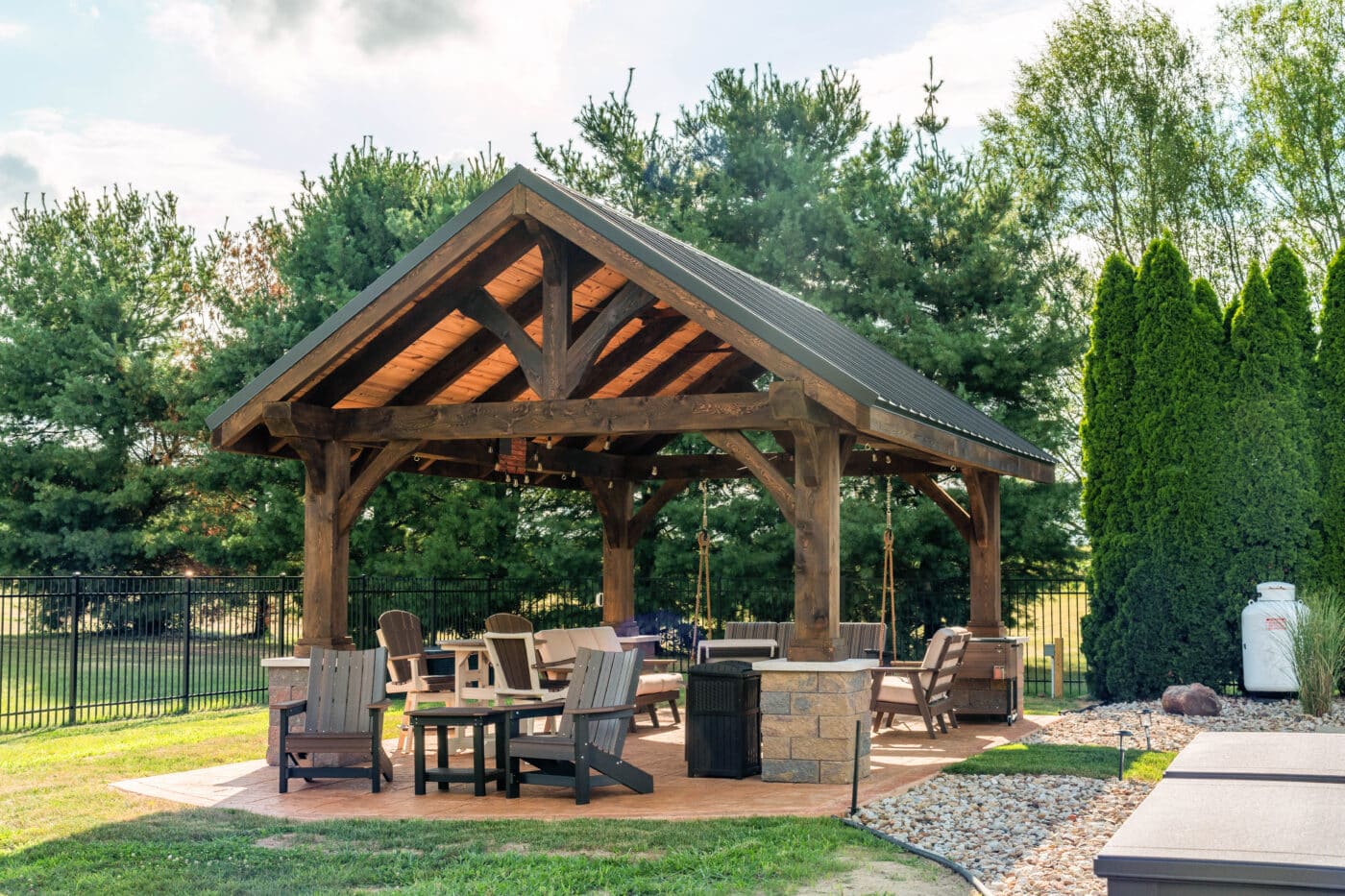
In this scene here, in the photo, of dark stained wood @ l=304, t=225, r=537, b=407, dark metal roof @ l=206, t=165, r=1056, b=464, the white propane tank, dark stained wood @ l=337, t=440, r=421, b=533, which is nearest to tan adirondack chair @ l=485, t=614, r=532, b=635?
dark stained wood @ l=337, t=440, r=421, b=533

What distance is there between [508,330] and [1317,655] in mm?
7936

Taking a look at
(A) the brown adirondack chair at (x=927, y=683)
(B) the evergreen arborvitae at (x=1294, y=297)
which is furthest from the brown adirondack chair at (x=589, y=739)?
(B) the evergreen arborvitae at (x=1294, y=297)

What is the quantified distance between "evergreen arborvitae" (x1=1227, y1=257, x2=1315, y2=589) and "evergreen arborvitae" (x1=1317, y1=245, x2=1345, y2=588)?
0.20 m

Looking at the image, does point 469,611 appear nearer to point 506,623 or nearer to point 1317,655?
point 506,623

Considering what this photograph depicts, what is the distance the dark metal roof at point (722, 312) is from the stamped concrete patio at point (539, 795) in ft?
8.50

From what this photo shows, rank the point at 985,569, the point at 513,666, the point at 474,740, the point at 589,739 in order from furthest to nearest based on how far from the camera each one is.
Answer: the point at 985,569 < the point at 513,666 < the point at 474,740 < the point at 589,739

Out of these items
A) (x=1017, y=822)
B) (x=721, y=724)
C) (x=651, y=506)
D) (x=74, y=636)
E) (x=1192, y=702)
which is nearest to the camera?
(x=1017, y=822)

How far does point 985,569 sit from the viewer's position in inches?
527

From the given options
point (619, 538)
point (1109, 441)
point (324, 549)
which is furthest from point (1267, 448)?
point (324, 549)

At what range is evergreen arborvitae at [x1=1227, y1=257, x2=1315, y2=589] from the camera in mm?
13656

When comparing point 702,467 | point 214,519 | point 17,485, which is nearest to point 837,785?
point 702,467

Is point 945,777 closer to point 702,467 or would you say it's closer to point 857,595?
point 702,467

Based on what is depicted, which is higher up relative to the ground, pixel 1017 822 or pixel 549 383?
pixel 549 383

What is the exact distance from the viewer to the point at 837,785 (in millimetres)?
8766
